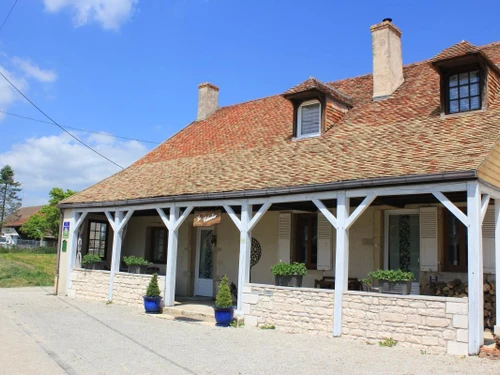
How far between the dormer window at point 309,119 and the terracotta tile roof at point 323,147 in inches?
14.4

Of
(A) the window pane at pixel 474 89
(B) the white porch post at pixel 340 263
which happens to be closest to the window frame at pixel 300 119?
(A) the window pane at pixel 474 89

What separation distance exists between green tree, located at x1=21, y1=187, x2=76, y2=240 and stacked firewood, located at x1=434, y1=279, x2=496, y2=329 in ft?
158

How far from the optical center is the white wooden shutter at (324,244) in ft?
37.0

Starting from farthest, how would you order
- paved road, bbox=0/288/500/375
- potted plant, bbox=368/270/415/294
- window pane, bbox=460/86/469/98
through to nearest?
window pane, bbox=460/86/469/98
potted plant, bbox=368/270/415/294
paved road, bbox=0/288/500/375

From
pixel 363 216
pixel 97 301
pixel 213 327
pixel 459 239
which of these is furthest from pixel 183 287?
pixel 459 239

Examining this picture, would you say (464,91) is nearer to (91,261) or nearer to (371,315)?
(371,315)

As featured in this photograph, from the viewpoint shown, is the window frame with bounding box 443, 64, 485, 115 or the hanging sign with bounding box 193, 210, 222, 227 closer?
the window frame with bounding box 443, 64, 485, 115

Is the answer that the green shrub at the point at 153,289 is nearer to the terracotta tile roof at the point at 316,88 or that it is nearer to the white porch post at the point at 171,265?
the white porch post at the point at 171,265

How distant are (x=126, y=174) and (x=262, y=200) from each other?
25.1 ft

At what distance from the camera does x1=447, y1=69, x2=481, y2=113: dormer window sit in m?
10.0

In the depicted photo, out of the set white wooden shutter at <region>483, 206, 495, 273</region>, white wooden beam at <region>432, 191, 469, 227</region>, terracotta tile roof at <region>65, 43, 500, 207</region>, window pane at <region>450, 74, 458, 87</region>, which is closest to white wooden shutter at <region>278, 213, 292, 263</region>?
terracotta tile roof at <region>65, 43, 500, 207</region>

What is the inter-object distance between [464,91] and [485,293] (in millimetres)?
4159

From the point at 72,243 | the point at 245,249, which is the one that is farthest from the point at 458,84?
the point at 72,243

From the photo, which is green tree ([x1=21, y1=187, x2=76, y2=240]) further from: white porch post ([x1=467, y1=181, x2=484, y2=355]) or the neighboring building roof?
white porch post ([x1=467, y1=181, x2=484, y2=355])
